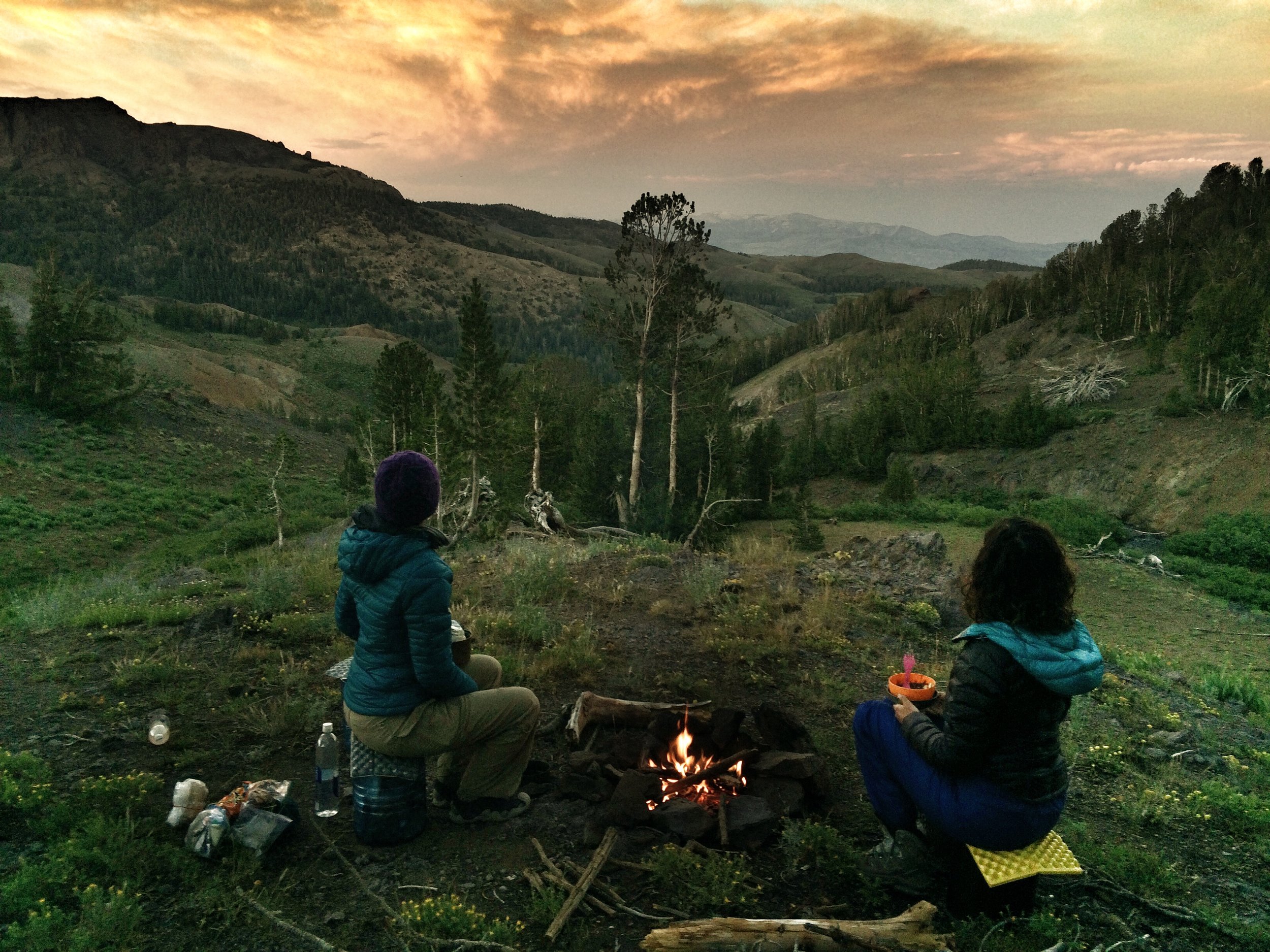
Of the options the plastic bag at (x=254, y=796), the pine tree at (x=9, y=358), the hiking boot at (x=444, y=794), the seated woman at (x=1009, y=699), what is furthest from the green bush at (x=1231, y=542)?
the pine tree at (x=9, y=358)

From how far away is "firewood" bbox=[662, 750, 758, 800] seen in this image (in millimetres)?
4445

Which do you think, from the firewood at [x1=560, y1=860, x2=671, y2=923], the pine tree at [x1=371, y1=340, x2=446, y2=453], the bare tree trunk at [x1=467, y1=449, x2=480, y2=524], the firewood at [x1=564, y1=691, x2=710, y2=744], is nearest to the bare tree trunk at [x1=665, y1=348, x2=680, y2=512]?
the bare tree trunk at [x1=467, y1=449, x2=480, y2=524]

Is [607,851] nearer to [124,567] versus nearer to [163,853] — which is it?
[163,853]

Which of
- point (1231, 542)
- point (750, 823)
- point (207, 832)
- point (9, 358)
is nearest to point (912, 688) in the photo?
point (750, 823)

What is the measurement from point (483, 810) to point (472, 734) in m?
0.63

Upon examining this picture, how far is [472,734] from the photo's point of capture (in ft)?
13.1

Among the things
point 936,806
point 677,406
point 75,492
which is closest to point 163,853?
point 936,806

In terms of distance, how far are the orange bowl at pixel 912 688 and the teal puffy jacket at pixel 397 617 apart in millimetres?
2498

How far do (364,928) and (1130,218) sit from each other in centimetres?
8448

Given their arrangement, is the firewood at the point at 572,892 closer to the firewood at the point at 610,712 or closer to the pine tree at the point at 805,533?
the firewood at the point at 610,712

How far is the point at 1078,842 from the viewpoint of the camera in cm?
424

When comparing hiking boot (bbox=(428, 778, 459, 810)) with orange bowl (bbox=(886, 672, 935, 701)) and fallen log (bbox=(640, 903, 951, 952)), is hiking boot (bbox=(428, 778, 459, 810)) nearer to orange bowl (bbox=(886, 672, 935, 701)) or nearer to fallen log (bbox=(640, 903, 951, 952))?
fallen log (bbox=(640, 903, 951, 952))

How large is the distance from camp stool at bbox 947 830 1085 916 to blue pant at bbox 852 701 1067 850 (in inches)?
2.8

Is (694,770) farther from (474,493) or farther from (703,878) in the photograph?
(474,493)
